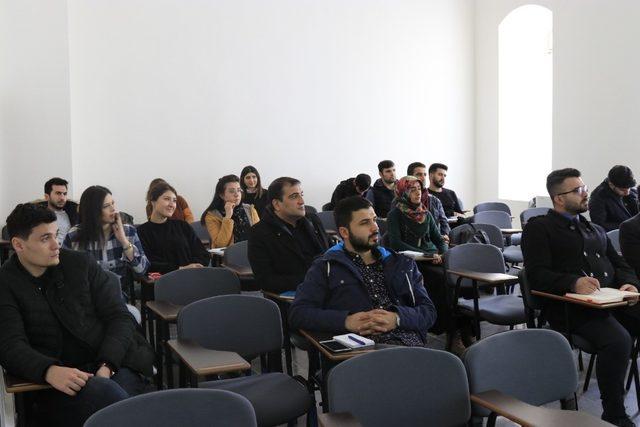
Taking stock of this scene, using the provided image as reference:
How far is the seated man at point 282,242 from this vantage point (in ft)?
13.1

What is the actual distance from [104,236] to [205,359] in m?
1.82

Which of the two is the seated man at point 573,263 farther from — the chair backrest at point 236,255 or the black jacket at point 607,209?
the black jacket at point 607,209

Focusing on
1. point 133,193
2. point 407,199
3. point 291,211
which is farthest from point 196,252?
point 133,193

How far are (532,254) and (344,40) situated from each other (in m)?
5.86

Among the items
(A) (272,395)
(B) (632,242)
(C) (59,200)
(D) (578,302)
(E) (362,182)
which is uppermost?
(E) (362,182)

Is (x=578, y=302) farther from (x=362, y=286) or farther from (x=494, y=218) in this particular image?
(x=494, y=218)

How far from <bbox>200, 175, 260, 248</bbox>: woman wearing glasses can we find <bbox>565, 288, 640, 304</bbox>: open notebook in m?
3.10

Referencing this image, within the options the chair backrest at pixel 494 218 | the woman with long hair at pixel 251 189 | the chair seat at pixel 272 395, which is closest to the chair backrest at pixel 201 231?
the woman with long hair at pixel 251 189

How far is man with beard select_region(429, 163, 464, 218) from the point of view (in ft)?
24.3

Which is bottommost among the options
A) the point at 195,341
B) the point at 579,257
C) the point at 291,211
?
the point at 195,341

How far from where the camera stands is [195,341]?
2885 millimetres

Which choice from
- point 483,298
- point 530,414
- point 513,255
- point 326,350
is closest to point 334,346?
point 326,350

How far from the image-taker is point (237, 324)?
3021 mm

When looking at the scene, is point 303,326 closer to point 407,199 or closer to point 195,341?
point 195,341
